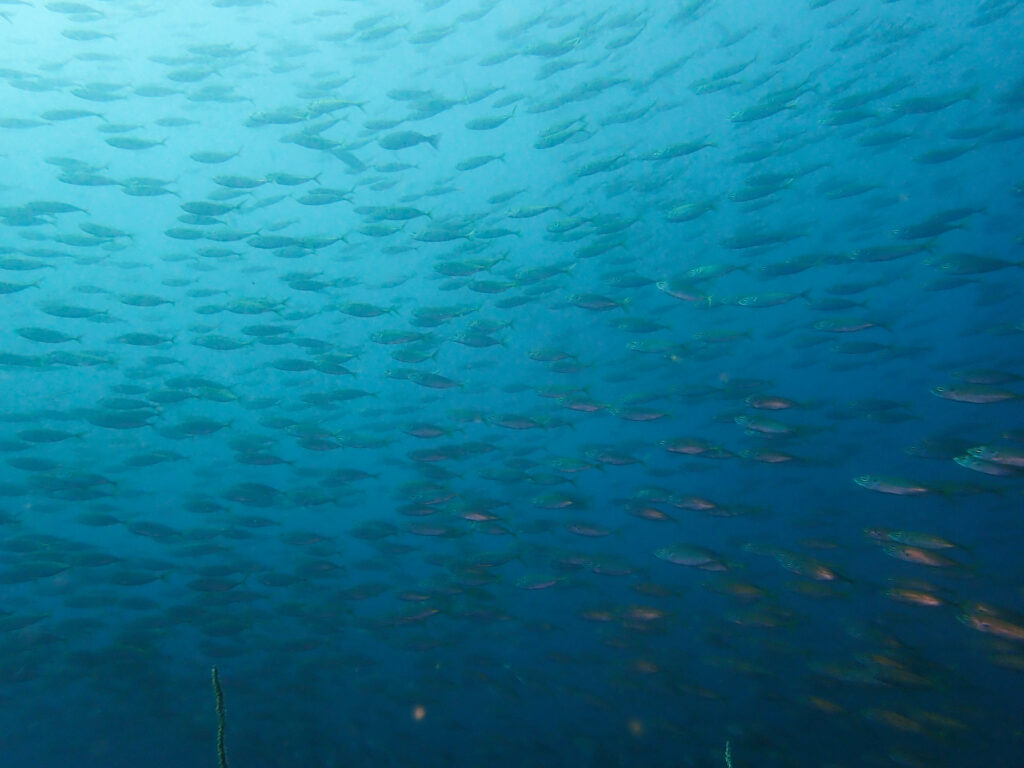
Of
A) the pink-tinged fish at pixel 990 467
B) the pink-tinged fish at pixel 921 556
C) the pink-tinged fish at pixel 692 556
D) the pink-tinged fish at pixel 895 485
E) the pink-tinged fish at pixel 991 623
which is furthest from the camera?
the pink-tinged fish at pixel 692 556

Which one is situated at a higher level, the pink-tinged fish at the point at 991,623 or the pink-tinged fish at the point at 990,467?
the pink-tinged fish at the point at 990,467

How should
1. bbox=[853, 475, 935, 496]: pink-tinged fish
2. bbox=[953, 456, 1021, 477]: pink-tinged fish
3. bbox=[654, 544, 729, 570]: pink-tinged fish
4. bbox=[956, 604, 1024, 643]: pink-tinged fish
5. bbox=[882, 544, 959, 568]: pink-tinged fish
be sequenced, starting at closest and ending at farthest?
bbox=[956, 604, 1024, 643]: pink-tinged fish → bbox=[953, 456, 1021, 477]: pink-tinged fish → bbox=[882, 544, 959, 568]: pink-tinged fish → bbox=[853, 475, 935, 496]: pink-tinged fish → bbox=[654, 544, 729, 570]: pink-tinged fish

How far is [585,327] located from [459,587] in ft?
25.2

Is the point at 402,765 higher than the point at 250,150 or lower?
lower

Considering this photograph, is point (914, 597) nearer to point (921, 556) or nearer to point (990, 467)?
point (921, 556)

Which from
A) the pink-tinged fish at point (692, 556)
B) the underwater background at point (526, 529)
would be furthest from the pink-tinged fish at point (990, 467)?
the pink-tinged fish at point (692, 556)

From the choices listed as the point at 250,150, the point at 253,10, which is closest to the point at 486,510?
the point at 253,10

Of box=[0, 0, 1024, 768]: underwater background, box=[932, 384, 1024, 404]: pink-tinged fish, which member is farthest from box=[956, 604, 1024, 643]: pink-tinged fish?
box=[932, 384, 1024, 404]: pink-tinged fish

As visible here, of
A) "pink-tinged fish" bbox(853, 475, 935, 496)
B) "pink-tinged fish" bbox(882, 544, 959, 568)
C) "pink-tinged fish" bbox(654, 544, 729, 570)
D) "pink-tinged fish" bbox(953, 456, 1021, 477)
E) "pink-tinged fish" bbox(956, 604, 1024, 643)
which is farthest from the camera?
"pink-tinged fish" bbox(654, 544, 729, 570)

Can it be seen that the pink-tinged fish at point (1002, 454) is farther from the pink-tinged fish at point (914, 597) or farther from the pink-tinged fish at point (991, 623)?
the pink-tinged fish at point (914, 597)

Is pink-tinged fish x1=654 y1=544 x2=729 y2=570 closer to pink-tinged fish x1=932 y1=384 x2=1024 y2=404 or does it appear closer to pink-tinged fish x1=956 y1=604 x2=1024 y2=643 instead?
pink-tinged fish x1=956 y1=604 x2=1024 y2=643

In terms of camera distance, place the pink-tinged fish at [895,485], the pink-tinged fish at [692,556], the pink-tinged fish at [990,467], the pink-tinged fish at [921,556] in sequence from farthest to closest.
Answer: the pink-tinged fish at [692,556] → the pink-tinged fish at [895,485] → the pink-tinged fish at [921,556] → the pink-tinged fish at [990,467]

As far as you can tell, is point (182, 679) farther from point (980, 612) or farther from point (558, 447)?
point (558, 447)

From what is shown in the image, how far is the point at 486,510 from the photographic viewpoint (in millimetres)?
8281
